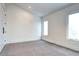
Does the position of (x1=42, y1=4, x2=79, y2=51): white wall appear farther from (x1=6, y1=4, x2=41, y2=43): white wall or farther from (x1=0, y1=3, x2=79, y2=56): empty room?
(x1=6, y1=4, x2=41, y2=43): white wall

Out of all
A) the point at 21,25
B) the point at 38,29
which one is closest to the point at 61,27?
the point at 21,25

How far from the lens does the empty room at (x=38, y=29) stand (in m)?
4.49

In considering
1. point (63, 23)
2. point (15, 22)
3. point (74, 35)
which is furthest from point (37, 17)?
point (74, 35)

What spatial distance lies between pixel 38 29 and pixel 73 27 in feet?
14.1

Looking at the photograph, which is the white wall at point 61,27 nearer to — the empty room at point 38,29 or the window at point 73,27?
the empty room at point 38,29

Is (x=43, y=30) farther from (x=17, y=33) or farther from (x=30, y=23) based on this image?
(x=17, y=33)

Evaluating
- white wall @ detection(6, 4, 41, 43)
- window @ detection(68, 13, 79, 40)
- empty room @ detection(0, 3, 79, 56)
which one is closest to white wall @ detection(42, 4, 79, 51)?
empty room @ detection(0, 3, 79, 56)

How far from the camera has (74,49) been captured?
14.8 feet

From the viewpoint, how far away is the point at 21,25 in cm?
750

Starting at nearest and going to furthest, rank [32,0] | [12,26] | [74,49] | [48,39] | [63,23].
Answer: [32,0] → [74,49] → [63,23] → [12,26] → [48,39]

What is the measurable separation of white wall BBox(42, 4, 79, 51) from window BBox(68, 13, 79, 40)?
204 millimetres

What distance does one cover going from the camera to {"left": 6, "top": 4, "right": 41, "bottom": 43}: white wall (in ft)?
22.5

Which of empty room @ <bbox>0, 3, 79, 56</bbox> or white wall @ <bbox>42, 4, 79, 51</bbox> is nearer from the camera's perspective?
empty room @ <bbox>0, 3, 79, 56</bbox>

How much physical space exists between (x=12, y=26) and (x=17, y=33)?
659 millimetres
